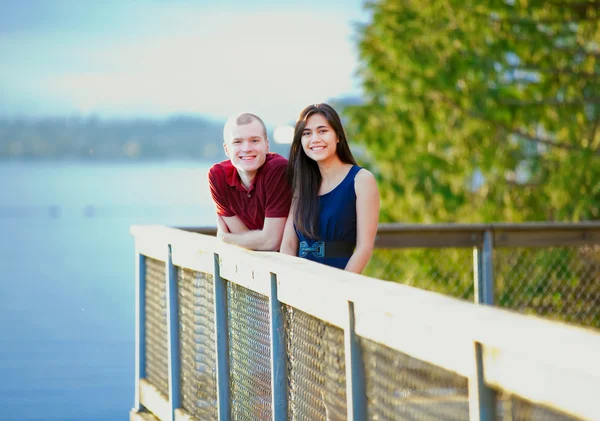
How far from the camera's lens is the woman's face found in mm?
4578

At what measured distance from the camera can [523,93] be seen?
14906mm

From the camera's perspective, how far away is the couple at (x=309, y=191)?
4.54m

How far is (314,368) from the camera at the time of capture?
11.1ft

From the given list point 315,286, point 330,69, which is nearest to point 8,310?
point 315,286

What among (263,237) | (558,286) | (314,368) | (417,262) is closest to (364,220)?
(263,237)

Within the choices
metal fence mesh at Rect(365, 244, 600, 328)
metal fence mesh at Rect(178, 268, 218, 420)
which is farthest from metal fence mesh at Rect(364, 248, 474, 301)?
metal fence mesh at Rect(178, 268, 218, 420)

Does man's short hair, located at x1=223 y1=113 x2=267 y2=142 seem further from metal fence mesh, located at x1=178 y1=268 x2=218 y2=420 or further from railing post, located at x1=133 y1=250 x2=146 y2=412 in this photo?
railing post, located at x1=133 y1=250 x2=146 y2=412

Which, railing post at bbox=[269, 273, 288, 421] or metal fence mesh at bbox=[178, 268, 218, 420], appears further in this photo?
metal fence mesh at bbox=[178, 268, 218, 420]

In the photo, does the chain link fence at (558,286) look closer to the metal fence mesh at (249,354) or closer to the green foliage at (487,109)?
the metal fence mesh at (249,354)

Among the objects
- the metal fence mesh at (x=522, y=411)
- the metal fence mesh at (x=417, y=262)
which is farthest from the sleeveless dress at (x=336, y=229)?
the metal fence mesh at (x=417, y=262)

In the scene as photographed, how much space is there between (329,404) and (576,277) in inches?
202

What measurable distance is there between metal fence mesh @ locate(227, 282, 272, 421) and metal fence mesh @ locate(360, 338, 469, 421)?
1041 millimetres

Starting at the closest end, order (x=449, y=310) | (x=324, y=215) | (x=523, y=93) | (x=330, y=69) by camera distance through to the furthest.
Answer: (x=449, y=310), (x=324, y=215), (x=523, y=93), (x=330, y=69)

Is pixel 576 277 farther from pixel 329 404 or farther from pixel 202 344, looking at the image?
pixel 329 404
